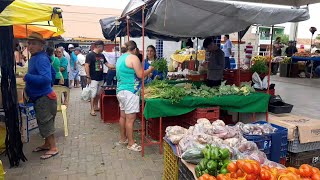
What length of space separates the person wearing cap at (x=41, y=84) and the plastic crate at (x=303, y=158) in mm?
3943

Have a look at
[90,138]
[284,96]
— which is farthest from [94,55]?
[284,96]

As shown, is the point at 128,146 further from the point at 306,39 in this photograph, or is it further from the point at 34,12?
the point at 306,39

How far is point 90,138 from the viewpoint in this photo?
19.1 feet

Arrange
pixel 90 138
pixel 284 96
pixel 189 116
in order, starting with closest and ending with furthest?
pixel 189 116 → pixel 90 138 → pixel 284 96

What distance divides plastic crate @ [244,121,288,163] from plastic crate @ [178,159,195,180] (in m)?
1.14

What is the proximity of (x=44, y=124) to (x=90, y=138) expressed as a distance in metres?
1.45

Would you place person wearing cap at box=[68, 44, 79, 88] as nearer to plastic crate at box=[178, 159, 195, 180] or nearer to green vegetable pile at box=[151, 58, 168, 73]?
green vegetable pile at box=[151, 58, 168, 73]

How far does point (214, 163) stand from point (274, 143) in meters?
1.73

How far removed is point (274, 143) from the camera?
3.99 metres

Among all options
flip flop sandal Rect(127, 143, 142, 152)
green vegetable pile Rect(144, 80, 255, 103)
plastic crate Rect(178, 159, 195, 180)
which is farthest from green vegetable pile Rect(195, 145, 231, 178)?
flip flop sandal Rect(127, 143, 142, 152)

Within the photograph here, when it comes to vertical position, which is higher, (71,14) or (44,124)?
(71,14)

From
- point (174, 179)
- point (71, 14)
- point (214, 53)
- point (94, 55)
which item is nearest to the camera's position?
point (174, 179)

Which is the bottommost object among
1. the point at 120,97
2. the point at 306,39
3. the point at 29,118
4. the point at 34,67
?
the point at 29,118

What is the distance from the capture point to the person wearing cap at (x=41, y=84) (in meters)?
4.28
